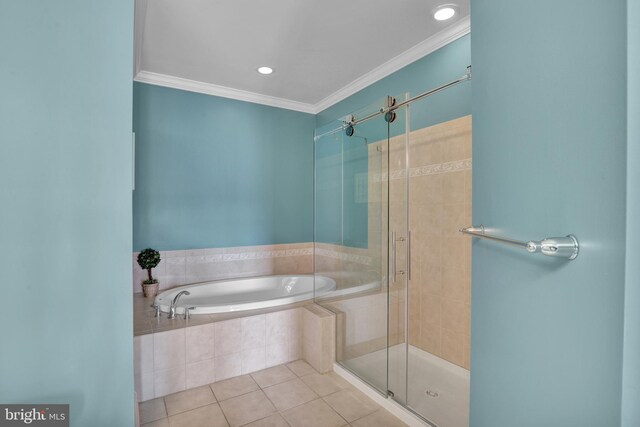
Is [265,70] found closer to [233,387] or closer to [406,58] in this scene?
[406,58]

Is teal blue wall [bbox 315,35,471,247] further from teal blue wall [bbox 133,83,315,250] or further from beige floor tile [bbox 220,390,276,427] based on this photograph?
beige floor tile [bbox 220,390,276,427]

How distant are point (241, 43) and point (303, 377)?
2.68 metres

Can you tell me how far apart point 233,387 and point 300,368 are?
54 cm

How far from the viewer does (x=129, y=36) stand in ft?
3.50

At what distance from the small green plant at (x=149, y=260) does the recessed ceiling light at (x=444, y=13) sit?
121 inches

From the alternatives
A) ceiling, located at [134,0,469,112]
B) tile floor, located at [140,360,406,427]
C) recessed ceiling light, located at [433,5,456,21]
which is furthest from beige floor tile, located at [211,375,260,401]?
recessed ceiling light, located at [433,5,456,21]

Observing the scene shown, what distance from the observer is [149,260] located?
2936 mm

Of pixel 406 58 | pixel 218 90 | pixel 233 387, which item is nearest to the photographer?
pixel 233 387

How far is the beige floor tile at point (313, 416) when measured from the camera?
187 cm

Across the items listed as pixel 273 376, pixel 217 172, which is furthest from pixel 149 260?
pixel 273 376

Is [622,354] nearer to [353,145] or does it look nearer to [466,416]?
[466,416]

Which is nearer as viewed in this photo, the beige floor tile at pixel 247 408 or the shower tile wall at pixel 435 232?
the beige floor tile at pixel 247 408

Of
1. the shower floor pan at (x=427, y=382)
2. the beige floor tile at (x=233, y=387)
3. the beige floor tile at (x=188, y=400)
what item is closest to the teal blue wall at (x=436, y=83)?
the shower floor pan at (x=427, y=382)

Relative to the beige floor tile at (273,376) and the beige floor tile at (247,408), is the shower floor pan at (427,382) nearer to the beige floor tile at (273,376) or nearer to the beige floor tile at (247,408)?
the beige floor tile at (273,376)
